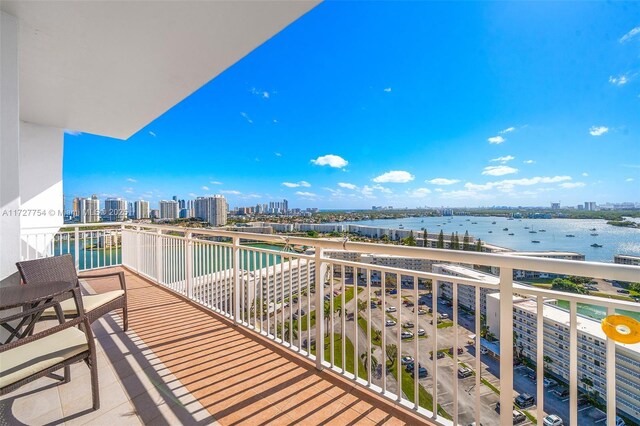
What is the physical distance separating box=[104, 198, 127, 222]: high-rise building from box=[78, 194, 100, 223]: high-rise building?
0.63 feet

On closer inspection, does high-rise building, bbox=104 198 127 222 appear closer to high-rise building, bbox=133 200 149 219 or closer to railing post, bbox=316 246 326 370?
high-rise building, bbox=133 200 149 219

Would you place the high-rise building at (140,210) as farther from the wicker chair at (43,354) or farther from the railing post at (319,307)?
the railing post at (319,307)

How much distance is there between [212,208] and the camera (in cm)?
707

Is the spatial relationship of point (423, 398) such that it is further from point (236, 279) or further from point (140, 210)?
point (140, 210)

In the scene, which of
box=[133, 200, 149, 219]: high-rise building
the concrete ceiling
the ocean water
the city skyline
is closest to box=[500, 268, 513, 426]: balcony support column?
the ocean water

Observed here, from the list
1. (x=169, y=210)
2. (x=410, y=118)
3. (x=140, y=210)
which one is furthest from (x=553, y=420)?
(x=410, y=118)

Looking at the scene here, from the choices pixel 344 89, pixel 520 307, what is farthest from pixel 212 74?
pixel 344 89

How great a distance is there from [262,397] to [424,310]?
1.33m

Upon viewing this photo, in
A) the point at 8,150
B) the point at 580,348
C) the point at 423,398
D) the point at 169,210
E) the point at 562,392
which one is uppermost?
the point at 8,150

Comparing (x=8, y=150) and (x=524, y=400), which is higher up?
(x=8, y=150)

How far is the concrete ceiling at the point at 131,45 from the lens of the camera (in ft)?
7.57

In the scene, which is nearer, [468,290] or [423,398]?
[468,290]

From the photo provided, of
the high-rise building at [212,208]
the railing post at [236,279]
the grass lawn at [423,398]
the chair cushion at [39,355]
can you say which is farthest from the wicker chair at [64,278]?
the high-rise building at [212,208]

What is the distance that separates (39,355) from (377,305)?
7.23 feet
